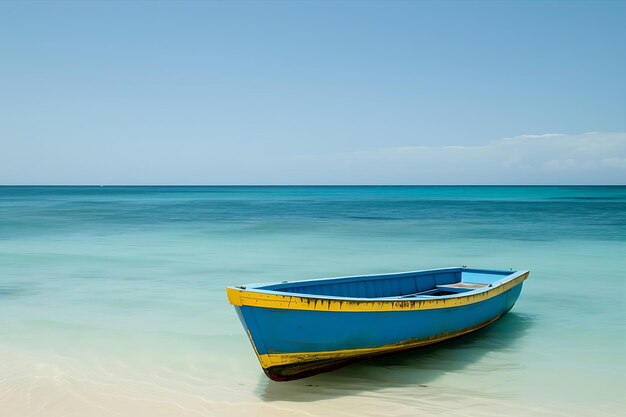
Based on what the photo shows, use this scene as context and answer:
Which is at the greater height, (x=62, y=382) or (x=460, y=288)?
(x=460, y=288)

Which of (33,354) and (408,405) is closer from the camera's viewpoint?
(408,405)

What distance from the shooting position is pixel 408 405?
5891 millimetres

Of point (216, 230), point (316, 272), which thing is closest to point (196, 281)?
point (316, 272)

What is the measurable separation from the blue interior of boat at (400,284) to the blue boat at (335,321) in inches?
0.8

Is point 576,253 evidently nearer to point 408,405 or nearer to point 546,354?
point 546,354

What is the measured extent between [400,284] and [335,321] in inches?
127

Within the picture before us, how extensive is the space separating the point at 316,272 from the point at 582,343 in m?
8.23

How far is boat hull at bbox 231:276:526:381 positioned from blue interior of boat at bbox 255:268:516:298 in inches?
23.0

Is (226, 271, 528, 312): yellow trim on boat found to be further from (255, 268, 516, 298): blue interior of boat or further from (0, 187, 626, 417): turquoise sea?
(0, 187, 626, 417): turquoise sea

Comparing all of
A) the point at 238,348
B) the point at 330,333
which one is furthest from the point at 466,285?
the point at 330,333

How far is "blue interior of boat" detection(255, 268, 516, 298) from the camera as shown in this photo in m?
7.42

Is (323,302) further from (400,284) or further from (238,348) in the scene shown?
(400,284)

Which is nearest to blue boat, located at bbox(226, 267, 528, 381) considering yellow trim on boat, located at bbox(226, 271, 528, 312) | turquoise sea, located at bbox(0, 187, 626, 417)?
yellow trim on boat, located at bbox(226, 271, 528, 312)

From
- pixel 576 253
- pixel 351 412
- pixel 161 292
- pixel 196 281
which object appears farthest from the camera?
pixel 576 253
